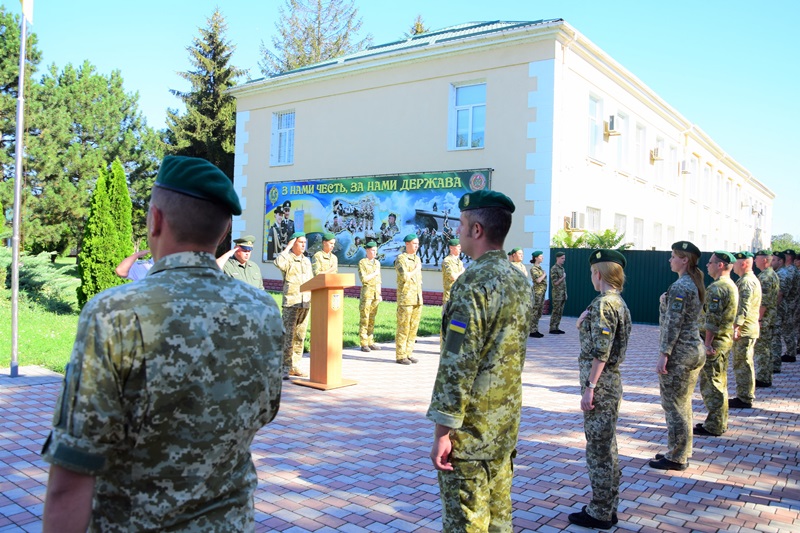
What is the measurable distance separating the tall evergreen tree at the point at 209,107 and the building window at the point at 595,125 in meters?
19.3

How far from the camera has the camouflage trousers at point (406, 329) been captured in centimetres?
1090

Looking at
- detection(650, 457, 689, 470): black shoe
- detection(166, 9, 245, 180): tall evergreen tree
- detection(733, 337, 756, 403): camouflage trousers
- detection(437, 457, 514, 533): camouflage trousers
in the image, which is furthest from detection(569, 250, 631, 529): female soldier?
detection(166, 9, 245, 180): tall evergreen tree

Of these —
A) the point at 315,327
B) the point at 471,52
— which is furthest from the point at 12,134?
the point at 315,327

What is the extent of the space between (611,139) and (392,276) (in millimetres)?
8868

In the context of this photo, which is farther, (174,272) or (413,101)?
(413,101)

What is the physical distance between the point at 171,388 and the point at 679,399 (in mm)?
4858

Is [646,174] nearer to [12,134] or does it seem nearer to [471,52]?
[471,52]

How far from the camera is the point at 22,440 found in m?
5.67

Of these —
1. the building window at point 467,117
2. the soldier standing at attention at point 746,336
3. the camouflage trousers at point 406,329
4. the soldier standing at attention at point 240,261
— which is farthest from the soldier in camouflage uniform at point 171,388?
the building window at point 467,117

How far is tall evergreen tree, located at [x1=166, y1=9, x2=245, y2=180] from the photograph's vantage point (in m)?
33.1

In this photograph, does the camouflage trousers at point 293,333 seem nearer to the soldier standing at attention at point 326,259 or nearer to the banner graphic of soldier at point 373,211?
the soldier standing at attention at point 326,259

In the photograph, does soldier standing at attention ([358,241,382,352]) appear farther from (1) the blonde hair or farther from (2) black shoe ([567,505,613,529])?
(2) black shoe ([567,505,613,529])

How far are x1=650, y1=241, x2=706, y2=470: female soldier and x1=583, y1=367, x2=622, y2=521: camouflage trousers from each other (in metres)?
1.28

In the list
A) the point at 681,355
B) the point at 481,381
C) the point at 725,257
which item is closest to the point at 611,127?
the point at 725,257
